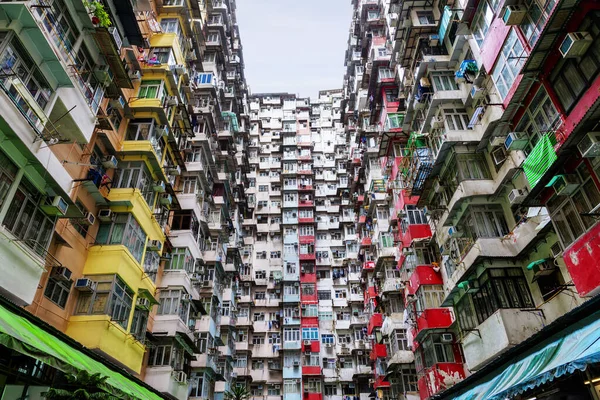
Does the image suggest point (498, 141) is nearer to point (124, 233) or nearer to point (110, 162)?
point (124, 233)

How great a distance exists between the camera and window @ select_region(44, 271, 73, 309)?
1398cm

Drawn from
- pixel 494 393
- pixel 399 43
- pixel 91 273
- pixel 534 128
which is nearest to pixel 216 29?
pixel 399 43

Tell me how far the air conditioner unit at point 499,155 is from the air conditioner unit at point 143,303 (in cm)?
1719

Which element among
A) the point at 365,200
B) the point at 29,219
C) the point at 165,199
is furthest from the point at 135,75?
the point at 365,200

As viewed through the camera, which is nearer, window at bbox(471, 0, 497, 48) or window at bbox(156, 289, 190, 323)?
window at bbox(471, 0, 497, 48)

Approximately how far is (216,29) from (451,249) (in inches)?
1137

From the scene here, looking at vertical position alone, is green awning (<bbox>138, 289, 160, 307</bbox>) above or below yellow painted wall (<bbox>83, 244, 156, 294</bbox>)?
below

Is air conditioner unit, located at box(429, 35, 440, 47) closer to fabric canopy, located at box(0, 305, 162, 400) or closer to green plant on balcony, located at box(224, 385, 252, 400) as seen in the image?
fabric canopy, located at box(0, 305, 162, 400)

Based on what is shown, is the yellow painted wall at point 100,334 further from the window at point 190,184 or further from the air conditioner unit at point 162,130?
the window at point 190,184

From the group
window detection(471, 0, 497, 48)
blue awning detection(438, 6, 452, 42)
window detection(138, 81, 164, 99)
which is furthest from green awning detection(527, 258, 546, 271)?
window detection(138, 81, 164, 99)

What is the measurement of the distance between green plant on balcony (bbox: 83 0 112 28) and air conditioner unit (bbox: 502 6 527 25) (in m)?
15.3

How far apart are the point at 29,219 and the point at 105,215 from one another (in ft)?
15.9

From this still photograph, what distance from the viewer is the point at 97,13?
1526cm

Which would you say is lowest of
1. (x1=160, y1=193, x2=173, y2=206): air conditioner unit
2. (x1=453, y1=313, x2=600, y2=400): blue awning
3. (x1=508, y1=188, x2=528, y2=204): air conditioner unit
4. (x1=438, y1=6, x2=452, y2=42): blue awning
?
(x1=453, y1=313, x2=600, y2=400): blue awning
